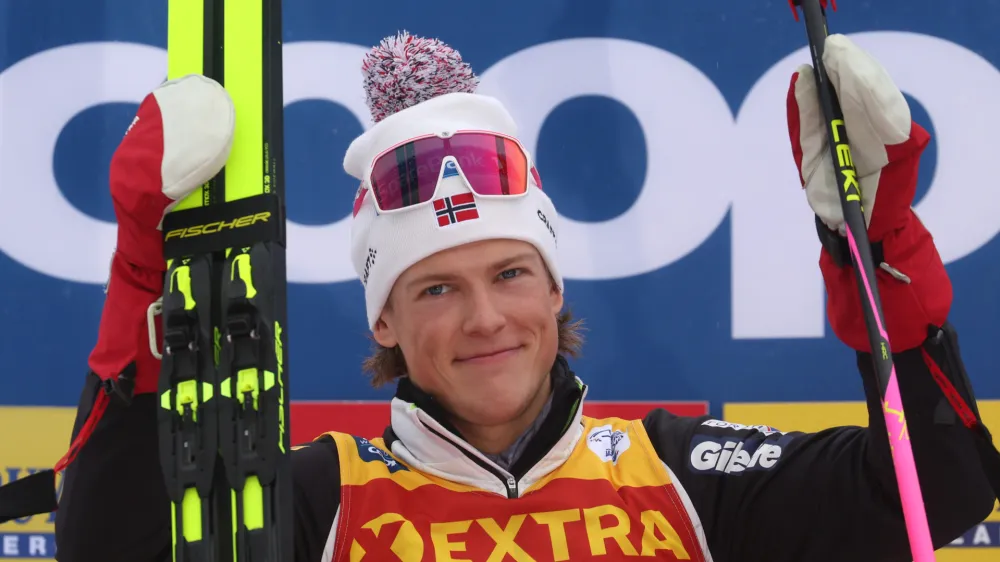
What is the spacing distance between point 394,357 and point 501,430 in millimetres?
276

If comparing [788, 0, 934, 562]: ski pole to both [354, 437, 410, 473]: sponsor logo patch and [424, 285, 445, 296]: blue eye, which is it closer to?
[424, 285, 445, 296]: blue eye

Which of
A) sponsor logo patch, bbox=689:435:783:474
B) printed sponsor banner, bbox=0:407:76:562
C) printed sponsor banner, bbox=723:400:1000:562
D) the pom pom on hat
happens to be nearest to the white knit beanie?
the pom pom on hat

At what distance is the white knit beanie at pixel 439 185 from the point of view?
154 cm

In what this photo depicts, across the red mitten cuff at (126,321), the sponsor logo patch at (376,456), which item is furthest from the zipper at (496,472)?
the red mitten cuff at (126,321)

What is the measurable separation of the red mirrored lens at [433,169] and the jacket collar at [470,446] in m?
0.33

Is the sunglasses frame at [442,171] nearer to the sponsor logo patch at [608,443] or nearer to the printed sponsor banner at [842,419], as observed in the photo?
the sponsor logo patch at [608,443]

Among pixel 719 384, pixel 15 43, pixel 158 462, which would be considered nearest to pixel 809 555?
pixel 719 384

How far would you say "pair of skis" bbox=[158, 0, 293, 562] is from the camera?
1.27 meters

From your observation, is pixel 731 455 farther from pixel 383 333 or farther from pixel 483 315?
pixel 383 333

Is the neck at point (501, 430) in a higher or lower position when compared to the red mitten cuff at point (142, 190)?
lower

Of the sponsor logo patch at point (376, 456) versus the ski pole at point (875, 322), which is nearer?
the ski pole at point (875, 322)

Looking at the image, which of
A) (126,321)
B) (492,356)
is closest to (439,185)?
(492,356)

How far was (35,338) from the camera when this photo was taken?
2211mm

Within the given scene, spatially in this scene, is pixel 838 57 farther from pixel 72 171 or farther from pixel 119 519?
pixel 72 171
